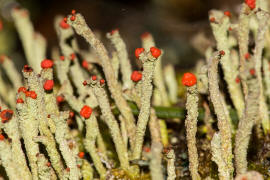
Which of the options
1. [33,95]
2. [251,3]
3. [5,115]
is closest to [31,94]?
[33,95]

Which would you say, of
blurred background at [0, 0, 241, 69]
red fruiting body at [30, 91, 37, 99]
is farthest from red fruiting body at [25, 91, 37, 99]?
blurred background at [0, 0, 241, 69]

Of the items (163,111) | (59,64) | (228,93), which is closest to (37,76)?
(59,64)

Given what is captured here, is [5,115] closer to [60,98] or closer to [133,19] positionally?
[60,98]

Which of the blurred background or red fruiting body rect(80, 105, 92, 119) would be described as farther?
the blurred background

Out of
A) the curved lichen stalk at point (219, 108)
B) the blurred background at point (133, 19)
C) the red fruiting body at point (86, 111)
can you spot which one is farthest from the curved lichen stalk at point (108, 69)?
the blurred background at point (133, 19)

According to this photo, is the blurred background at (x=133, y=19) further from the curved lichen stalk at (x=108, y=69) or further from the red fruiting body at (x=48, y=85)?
the red fruiting body at (x=48, y=85)

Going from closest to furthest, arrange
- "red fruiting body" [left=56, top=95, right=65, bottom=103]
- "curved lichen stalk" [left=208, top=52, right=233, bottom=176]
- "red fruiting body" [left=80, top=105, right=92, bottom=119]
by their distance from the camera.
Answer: "curved lichen stalk" [left=208, top=52, right=233, bottom=176]
"red fruiting body" [left=80, top=105, right=92, bottom=119]
"red fruiting body" [left=56, top=95, right=65, bottom=103]

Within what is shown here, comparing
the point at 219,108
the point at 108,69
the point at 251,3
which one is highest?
the point at 251,3

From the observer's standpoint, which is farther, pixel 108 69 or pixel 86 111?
pixel 108 69

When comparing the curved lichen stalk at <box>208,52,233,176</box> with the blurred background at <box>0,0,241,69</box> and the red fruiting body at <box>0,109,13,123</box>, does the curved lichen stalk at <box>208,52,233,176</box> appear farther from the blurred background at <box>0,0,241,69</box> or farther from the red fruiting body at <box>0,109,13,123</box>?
the blurred background at <box>0,0,241,69</box>
